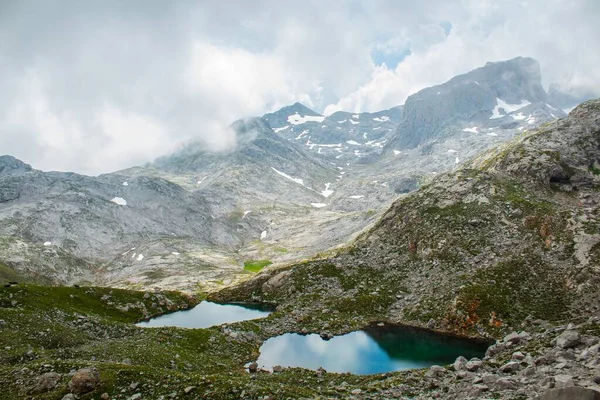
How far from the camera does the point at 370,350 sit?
1921 inches

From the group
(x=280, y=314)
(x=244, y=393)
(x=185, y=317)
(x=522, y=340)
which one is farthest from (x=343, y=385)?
(x=185, y=317)

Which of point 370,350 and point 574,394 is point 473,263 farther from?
point 574,394

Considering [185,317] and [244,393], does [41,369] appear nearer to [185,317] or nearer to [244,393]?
[244,393]

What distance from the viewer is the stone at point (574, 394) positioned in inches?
648

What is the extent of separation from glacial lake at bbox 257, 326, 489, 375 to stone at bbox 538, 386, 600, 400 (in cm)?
2559

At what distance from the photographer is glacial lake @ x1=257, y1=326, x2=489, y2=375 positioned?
1725 inches

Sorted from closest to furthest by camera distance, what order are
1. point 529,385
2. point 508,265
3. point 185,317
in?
point 529,385, point 508,265, point 185,317

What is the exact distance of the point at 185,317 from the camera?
70.4 meters

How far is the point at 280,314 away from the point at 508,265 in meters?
36.4

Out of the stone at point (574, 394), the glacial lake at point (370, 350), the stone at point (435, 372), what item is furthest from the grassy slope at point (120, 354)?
the stone at point (574, 394)

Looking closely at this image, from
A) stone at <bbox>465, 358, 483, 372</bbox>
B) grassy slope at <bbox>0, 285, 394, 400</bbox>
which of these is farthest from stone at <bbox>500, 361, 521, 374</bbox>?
grassy slope at <bbox>0, 285, 394, 400</bbox>

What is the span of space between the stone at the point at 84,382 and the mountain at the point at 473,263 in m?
33.7

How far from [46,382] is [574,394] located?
101 ft

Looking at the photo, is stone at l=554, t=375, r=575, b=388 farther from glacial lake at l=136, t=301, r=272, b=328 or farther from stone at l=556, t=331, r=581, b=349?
glacial lake at l=136, t=301, r=272, b=328
